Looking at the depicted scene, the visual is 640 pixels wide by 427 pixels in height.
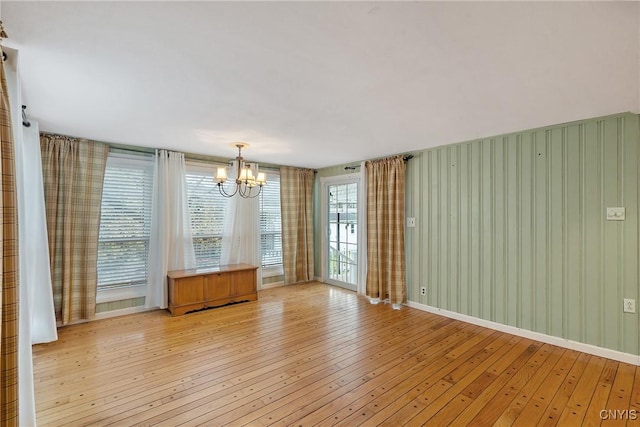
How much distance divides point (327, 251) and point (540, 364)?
12.6 feet

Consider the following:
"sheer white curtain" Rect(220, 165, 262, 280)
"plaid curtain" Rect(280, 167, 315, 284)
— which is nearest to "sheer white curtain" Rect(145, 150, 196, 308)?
"sheer white curtain" Rect(220, 165, 262, 280)

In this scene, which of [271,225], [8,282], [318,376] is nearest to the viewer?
[8,282]

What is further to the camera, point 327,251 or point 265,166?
point 327,251

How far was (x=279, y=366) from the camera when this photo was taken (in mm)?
2740

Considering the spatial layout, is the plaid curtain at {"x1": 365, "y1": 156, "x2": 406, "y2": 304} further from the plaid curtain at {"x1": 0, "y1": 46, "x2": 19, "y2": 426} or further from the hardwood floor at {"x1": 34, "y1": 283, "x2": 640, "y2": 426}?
the plaid curtain at {"x1": 0, "y1": 46, "x2": 19, "y2": 426}

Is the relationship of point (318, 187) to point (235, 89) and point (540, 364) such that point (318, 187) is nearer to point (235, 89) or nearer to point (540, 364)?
point (235, 89)

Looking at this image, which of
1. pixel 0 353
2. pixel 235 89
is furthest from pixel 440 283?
pixel 0 353

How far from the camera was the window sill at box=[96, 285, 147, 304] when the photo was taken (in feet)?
13.2

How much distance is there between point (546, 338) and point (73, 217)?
5.74 m

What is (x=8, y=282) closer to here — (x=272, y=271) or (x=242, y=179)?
(x=242, y=179)

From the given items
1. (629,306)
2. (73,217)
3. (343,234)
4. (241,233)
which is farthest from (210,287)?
(629,306)

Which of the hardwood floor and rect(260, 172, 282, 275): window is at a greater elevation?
rect(260, 172, 282, 275): window

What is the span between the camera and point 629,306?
9.10 ft

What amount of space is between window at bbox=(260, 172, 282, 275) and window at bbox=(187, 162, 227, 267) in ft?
2.73
